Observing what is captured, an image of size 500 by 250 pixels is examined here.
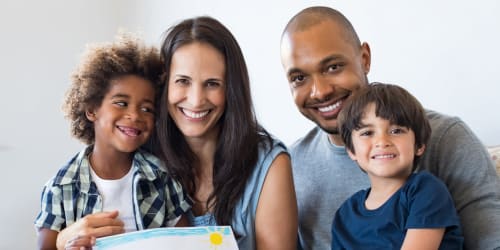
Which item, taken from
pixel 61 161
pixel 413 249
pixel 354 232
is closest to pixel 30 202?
pixel 61 161

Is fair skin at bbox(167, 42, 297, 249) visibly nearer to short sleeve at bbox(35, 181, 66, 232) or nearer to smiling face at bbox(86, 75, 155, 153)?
smiling face at bbox(86, 75, 155, 153)

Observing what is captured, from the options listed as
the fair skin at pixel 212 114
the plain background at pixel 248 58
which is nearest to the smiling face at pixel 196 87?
the fair skin at pixel 212 114

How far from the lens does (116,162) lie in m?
1.40

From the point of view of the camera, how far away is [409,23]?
172 cm

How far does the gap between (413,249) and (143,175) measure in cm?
69

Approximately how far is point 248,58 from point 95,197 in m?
1.21

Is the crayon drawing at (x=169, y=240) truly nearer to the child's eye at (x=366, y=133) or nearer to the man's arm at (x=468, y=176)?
the child's eye at (x=366, y=133)

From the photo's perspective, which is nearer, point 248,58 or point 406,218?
point 406,218

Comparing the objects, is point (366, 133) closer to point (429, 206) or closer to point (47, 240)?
point (429, 206)

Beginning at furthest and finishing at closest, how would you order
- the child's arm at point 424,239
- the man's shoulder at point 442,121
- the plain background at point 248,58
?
the plain background at point 248,58
the man's shoulder at point 442,121
the child's arm at point 424,239

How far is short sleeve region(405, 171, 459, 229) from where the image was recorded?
0.98 meters

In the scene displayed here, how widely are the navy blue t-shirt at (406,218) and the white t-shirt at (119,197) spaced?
54 centimetres

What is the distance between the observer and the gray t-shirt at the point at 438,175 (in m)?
1.09

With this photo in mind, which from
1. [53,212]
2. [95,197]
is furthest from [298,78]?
[53,212]
